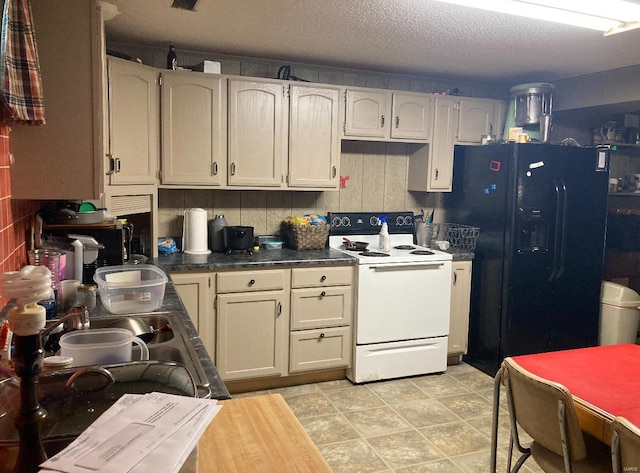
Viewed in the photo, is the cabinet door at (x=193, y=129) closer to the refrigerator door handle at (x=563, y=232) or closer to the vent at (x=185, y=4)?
the vent at (x=185, y=4)

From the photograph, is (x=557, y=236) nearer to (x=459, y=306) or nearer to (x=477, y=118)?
(x=459, y=306)

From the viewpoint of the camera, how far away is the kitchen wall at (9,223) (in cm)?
176

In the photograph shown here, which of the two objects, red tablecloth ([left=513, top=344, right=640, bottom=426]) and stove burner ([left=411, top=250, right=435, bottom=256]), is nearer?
red tablecloth ([left=513, top=344, right=640, bottom=426])

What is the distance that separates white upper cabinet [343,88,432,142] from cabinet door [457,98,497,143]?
0.31m

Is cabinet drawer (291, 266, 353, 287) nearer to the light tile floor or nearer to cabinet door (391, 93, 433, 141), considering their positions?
the light tile floor

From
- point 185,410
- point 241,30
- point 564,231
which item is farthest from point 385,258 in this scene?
point 185,410

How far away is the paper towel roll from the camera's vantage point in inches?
139

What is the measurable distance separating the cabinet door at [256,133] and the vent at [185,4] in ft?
2.61

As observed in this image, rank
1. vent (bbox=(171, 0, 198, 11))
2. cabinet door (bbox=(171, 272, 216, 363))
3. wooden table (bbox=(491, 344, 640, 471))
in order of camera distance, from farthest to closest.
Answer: cabinet door (bbox=(171, 272, 216, 363)), vent (bbox=(171, 0, 198, 11)), wooden table (bbox=(491, 344, 640, 471))

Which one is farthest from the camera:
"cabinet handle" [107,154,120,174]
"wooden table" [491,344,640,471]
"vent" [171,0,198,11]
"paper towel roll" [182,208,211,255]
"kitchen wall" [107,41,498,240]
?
"kitchen wall" [107,41,498,240]

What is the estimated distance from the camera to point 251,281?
332 centimetres

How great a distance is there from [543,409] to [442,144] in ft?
8.78

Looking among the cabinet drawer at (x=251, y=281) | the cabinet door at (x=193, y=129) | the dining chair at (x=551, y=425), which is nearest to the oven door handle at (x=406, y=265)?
the cabinet drawer at (x=251, y=281)

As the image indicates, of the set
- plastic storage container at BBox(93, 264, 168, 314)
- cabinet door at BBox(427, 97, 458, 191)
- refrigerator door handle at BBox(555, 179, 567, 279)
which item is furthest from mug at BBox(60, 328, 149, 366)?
refrigerator door handle at BBox(555, 179, 567, 279)
